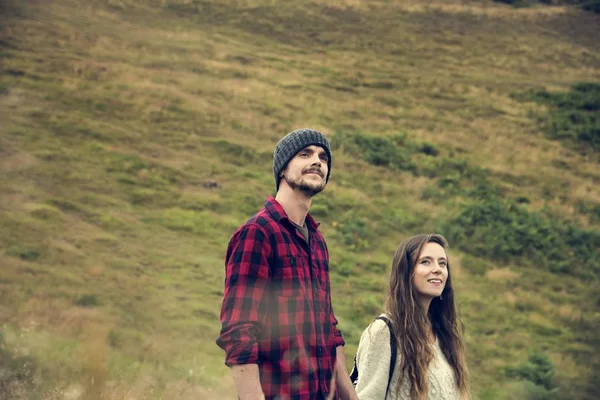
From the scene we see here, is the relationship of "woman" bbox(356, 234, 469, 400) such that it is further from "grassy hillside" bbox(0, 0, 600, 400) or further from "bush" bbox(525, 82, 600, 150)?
"bush" bbox(525, 82, 600, 150)

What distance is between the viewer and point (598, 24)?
Answer: 35469mm

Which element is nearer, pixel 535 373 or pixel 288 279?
pixel 288 279

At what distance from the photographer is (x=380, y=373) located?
129 inches

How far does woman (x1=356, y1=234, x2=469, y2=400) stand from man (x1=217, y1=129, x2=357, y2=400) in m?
0.41

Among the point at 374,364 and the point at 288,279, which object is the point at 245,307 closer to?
the point at 288,279

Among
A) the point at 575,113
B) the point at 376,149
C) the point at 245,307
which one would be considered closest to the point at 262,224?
the point at 245,307

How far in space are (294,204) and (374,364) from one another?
1.01 meters

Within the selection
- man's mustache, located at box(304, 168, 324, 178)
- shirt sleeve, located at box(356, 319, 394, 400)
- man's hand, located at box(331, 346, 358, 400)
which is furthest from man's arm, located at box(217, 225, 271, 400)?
shirt sleeve, located at box(356, 319, 394, 400)

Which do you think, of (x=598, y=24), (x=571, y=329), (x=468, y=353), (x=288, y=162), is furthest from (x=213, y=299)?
(x=598, y=24)

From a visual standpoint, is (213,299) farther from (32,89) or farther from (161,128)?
(32,89)

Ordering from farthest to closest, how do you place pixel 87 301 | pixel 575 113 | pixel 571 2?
pixel 571 2 < pixel 575 113 < pixel 87 301

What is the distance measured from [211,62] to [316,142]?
2423cm

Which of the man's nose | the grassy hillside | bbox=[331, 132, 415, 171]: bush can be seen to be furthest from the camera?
bbox=[331, 132, 415, 171]: bush

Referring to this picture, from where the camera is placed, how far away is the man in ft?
8.19
